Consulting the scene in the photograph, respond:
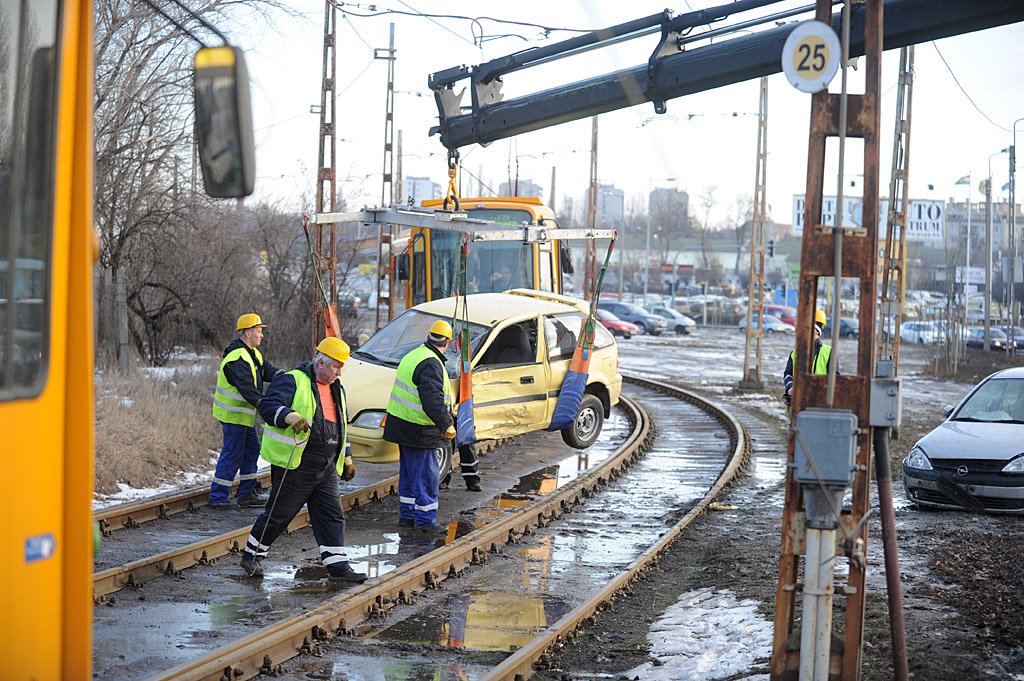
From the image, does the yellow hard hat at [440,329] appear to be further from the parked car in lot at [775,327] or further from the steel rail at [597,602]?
the parked car in lot at [775,327]

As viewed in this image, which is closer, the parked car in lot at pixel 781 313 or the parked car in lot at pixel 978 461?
the parked car in lot at pixel 978 461

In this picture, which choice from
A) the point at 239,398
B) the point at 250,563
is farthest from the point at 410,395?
the point at 250,563

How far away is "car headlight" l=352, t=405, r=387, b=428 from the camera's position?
36.9 feet

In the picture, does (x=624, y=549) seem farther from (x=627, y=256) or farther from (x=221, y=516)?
(x=627, y=256)

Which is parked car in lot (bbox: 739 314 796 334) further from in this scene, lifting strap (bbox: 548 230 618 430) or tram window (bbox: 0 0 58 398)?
tram window (bbox: 0 0 58 398)

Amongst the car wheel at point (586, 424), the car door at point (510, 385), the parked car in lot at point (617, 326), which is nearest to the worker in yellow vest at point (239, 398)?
the car door at point (510, 385)

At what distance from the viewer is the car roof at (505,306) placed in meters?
13.4

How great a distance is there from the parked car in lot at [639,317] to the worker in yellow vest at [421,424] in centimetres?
4537

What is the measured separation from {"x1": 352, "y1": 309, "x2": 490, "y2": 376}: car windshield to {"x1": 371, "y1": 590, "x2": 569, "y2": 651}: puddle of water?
459cm

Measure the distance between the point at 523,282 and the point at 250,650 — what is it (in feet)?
42.3

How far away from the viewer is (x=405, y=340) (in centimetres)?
1298

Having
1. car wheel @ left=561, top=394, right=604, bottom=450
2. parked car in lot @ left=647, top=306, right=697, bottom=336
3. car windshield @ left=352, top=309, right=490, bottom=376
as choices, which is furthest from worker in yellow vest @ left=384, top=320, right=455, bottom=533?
parked car in lot @ left=647, top=306, right=697, bottom=336

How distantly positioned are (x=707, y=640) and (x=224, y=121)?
488cm

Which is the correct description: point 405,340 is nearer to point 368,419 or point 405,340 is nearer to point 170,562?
point 368,419
